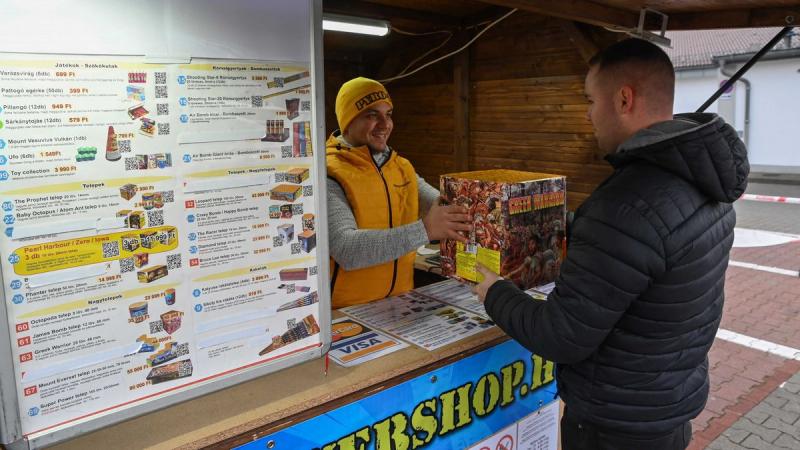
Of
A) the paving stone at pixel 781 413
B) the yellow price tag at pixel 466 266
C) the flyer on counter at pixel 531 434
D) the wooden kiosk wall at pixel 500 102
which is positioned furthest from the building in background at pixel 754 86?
the yellow price tag at pixel 466 266

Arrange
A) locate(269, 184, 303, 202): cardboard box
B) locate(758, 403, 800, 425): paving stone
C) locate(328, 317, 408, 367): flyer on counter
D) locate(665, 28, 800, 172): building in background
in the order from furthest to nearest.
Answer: locate(665, 28, 800, 172): building in background → locate(758, 403, 800, 425): paving stone → locate(328, 317, 408, 367): flyer on counter → locate(269, 184, 303, 202): cardboard box

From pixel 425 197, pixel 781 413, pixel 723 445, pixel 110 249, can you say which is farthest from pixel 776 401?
pixel 110 249

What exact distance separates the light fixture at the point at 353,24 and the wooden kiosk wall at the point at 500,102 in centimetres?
163

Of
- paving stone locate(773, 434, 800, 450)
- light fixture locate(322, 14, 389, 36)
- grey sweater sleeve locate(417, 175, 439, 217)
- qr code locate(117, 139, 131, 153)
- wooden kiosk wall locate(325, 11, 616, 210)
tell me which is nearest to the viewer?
qr code locate(117, 139, 131, 153)

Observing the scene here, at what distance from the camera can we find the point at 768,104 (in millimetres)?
14375

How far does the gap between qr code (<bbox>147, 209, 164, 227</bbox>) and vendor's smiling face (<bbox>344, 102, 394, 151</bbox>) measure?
44.7 inches

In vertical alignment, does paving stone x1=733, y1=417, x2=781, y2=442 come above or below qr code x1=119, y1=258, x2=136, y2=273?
below

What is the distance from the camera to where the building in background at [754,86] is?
13.7 meters

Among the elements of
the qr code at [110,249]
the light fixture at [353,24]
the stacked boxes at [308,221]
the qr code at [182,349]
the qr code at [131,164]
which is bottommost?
the qr code at [182,349]

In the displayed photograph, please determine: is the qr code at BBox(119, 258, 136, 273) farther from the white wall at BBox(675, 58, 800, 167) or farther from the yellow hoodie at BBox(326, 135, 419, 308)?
the white wall at BBox(675, 58, 800, 167)

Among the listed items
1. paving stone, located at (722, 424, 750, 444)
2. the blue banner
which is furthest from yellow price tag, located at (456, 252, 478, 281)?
paving stone, located at (722, 424, 750, 444)

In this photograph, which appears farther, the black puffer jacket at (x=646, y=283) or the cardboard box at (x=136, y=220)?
the black puffer jacket at (x=646, y=283)

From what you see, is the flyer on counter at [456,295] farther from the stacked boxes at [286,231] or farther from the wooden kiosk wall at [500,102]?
the wooden kiosk wall at [500,102]

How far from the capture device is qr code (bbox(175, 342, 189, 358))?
1.35 m
